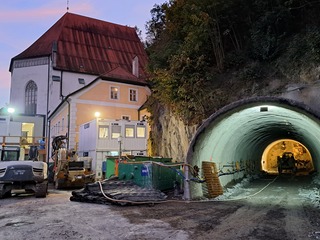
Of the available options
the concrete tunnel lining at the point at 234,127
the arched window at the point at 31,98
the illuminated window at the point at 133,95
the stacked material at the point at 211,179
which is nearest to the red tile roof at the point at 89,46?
the arched window at the point at 31,98

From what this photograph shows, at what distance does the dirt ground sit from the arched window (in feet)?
117

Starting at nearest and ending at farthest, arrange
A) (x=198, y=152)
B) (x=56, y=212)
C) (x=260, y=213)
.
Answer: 1. (x=260, y=213)
2. (x=56, y=212)
3. (x=198, y=152)

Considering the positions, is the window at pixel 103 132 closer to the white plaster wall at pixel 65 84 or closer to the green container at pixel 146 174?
the green container at pixel 146 174

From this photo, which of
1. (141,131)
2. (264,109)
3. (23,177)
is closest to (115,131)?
(141,131)

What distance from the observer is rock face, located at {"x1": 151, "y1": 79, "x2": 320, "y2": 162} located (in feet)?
48.9

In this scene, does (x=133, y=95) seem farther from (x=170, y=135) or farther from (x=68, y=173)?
(x=68, y=173)

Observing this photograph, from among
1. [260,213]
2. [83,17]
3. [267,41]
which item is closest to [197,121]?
[267,41]

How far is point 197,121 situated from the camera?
18.9 meters

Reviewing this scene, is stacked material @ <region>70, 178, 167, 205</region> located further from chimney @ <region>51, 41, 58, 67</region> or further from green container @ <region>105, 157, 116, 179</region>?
chimney @ <region>51, 41, 58, 67</region>

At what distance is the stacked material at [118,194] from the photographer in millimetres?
11727

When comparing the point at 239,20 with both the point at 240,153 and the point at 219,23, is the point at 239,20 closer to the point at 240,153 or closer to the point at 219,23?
the point at 219,23

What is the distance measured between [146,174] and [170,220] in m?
5.05

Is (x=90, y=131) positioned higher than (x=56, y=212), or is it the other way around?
(x=90, y=131)

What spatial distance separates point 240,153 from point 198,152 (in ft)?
27.2
